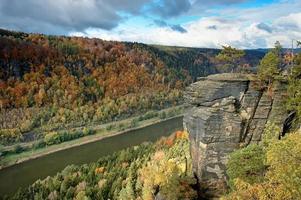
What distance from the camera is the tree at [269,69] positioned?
53.0 m

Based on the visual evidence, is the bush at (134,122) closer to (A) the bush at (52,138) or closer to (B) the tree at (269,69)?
(A) the bush at (52,138)

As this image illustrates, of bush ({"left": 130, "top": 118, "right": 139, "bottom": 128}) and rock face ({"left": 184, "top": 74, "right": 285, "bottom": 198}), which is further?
bush ({"left": 130, "top": 118, "right": 139, "bottom": 128})

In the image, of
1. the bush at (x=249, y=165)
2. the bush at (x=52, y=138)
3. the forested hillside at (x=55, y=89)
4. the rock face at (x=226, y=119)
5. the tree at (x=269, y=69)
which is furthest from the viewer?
the forested hillside at (x=55, y=89)

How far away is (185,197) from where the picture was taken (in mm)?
47875

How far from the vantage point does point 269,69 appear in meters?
53.0

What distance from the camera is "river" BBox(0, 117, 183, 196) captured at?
97.5 meters

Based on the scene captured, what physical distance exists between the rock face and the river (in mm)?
50932

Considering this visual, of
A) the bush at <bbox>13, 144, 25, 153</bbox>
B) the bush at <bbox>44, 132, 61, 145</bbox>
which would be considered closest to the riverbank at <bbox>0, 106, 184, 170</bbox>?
the bush at <bbox>13, 144, 25, 153</bbox>

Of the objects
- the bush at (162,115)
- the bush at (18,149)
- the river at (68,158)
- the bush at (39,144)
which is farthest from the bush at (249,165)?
the bush at (162,115)

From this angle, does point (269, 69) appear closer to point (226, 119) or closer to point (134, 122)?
point (226, 119)

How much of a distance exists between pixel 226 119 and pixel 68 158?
70355 mm

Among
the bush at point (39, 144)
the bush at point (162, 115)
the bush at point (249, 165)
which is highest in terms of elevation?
the bush at point (249, 165)

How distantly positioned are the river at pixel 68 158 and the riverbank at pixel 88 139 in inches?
78.7

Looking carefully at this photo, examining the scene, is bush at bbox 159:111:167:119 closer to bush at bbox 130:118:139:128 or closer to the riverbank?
the riverbank
